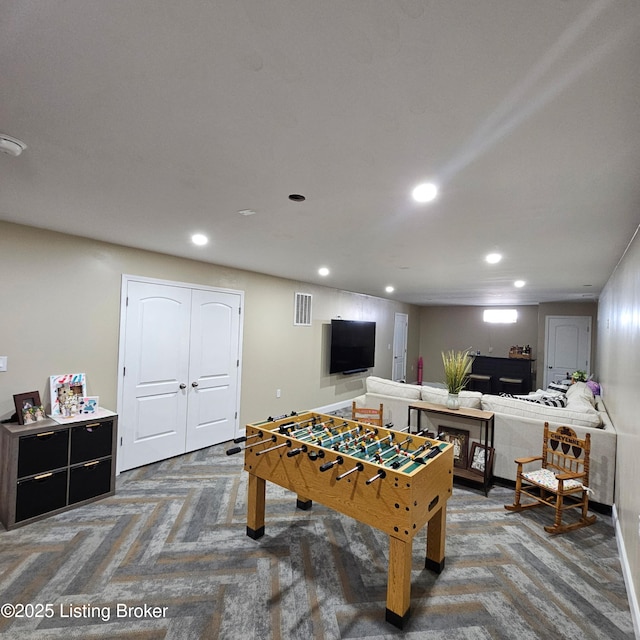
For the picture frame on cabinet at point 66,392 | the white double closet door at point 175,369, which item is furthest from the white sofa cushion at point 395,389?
the picture frame on cabinet at point 66,392

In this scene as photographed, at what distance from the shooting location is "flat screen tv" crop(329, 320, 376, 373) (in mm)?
6457

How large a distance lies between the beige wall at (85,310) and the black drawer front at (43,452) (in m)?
0.46

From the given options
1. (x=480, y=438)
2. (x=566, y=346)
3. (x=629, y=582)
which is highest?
(x=566, y=346)

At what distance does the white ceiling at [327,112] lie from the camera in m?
0.91

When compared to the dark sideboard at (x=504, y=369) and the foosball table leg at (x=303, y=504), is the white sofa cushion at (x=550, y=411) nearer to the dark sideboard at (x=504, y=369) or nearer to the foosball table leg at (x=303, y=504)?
the foosball table leg at (x=303, y=504)

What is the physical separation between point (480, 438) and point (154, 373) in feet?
12.1

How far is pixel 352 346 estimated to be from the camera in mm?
6863

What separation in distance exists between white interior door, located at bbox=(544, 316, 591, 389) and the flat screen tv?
406cm

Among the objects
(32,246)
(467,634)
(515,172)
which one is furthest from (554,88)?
(32,246)

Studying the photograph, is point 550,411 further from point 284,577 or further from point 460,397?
point 284,577

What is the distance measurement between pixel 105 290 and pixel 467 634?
3.93 m

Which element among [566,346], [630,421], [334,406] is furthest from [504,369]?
[630,421]

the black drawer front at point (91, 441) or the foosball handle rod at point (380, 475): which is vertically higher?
the foosball handle rod at point (380, 475)

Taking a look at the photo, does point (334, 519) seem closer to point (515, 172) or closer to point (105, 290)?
point (515, 172)
